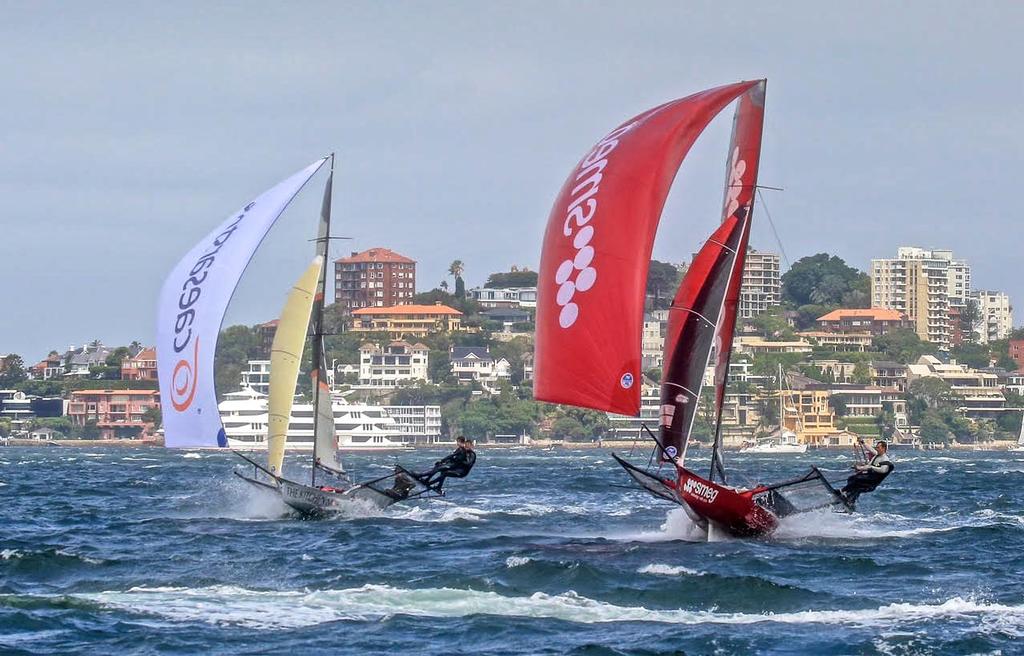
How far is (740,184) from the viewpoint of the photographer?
28859 millimetres

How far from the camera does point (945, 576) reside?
24.6 meters

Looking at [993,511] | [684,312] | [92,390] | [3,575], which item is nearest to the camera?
[3,575]

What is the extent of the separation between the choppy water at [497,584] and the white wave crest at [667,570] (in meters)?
0.07

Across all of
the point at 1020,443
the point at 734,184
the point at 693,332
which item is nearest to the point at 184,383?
the point at 693,332

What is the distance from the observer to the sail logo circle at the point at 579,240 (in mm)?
26172

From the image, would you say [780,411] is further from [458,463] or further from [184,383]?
[184,383]

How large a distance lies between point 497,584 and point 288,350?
10.7 m

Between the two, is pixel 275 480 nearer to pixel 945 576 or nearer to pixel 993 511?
pixel 945 576

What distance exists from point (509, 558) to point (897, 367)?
501ft

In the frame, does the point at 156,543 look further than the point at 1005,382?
No

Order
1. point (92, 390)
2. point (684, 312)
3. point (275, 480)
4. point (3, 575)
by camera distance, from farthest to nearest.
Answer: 1. point (92, 390)
2. point (275, 480)
3. point (684, 312)
4. point (3, 575)

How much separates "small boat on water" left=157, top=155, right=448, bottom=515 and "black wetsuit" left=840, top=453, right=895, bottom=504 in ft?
23.6

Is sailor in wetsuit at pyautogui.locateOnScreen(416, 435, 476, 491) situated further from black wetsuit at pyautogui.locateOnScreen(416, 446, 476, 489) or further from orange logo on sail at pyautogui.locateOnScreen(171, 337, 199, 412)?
orange logo on sail at pyautogui.locateOnScreen(171, 337, 199, 412)

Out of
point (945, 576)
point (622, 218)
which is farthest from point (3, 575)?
point (945, 576)
